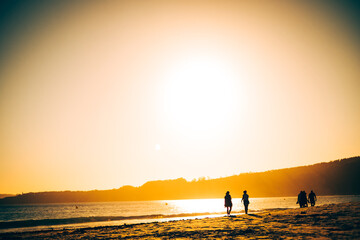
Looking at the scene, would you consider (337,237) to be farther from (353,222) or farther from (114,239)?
(114,239)

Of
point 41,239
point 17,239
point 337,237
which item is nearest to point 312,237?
point 337,237

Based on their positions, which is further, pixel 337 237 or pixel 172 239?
pixel 172 239

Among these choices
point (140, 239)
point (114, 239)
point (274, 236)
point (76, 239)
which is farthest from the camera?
point (76, 239)

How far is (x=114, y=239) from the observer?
15.9m

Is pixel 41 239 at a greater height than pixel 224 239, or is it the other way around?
pixel 224 239

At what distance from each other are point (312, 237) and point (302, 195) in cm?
2315

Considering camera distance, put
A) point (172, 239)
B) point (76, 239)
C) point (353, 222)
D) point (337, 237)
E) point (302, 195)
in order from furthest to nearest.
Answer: point (302, 195)
point (76, 239)
point (172, 239)
point (353, 222)
point (337, 237)

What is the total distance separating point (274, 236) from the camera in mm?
11797

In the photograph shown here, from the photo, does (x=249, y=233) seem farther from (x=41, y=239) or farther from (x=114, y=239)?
(x=41, y=239)

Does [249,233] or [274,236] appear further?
[249,233]

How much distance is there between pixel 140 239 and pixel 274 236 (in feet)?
24.8

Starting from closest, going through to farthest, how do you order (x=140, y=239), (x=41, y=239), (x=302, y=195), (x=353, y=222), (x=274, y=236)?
(x=274, y=236)
(x=353, y=222)
(x=140, y=239)
(x=41, y=239)
(x=302, y=195)

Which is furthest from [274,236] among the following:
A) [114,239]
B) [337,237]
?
[114,239]

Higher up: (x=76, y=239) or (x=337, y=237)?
(x=337, y=237)
